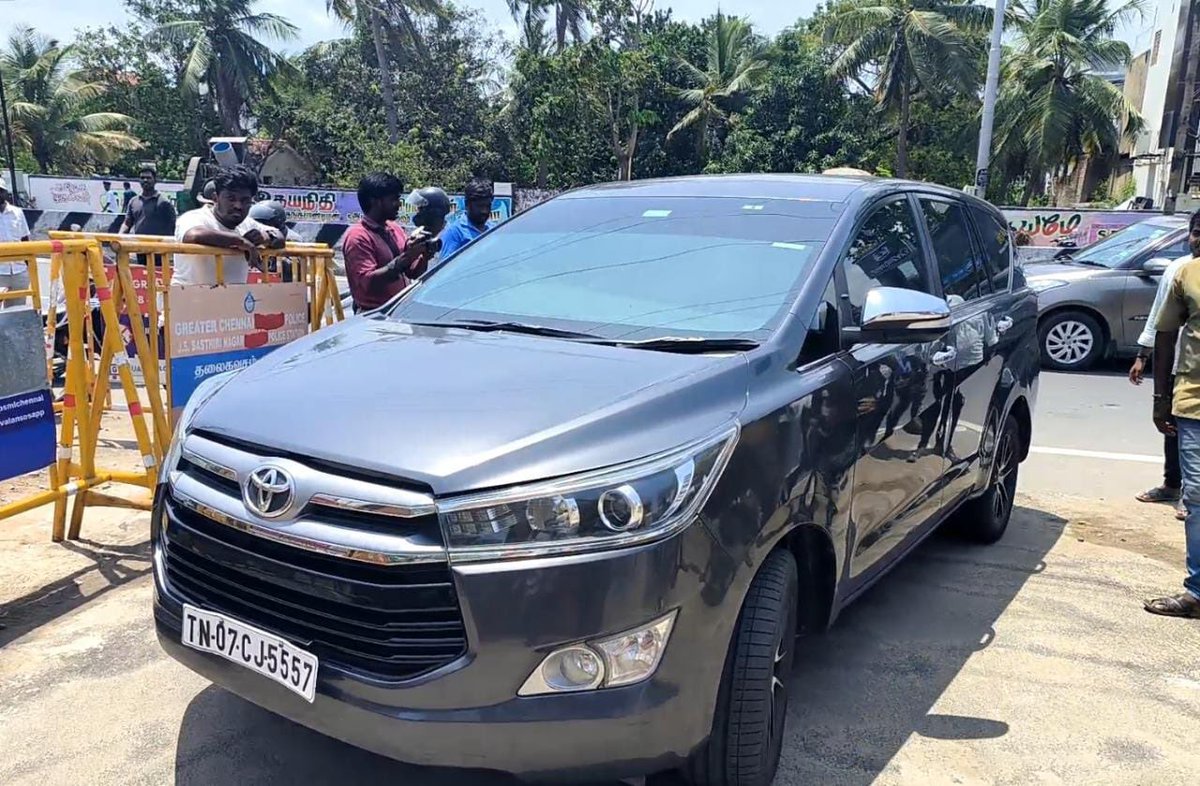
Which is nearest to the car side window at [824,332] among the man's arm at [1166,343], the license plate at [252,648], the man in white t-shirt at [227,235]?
the license plate at [252,648]

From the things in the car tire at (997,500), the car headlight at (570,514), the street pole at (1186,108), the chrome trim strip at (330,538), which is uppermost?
the street pole at (1186,108)

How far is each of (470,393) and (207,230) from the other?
3163 mm

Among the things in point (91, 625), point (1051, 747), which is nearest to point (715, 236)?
point (1051, 747)

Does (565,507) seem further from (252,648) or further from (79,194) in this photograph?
(79,194)

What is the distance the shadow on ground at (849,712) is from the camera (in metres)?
2.79

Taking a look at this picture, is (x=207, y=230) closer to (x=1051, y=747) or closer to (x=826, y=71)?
(x=1051, y=747)

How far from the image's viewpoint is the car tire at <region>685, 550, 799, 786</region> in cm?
243

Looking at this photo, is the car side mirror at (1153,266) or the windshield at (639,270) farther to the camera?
the car side mirror at (1153,266)

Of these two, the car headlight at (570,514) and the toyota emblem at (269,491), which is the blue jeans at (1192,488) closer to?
the car headlight at (570,514)

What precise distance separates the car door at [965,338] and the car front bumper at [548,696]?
1.94m

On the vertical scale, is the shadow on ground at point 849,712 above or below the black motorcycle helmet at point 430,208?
below

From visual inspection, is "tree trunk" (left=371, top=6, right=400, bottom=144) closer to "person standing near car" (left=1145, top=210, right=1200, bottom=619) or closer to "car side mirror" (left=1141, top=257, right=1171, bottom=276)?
"car side mirror" (left=1141, top=257, right=1171, bottom=276)

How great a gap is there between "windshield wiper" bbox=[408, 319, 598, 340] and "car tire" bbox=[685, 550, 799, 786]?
953 mm

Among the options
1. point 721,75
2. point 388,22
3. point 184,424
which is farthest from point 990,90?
point 388,22
